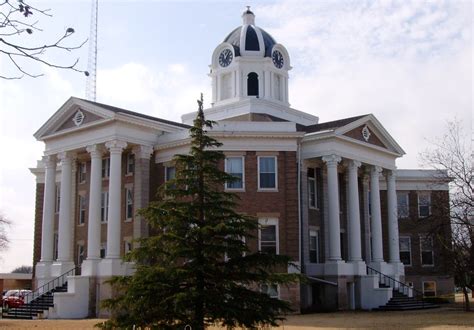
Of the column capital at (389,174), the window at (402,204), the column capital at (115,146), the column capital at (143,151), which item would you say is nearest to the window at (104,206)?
the column capital at (143,151)

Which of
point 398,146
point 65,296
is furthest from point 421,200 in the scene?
point 65,296

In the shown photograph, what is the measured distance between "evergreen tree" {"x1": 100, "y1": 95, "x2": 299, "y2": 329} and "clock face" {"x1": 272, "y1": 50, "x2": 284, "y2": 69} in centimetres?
3025

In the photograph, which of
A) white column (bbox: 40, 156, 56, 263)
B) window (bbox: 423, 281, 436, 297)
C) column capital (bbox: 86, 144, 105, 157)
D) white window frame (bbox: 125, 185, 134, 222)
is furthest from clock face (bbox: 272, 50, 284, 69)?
window (bbox: 423, 281, 436, 297)

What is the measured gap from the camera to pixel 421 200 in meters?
54.7

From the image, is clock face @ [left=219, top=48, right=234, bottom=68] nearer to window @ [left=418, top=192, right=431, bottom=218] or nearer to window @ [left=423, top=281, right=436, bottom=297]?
window @ [left=418, top=192, right=431, bottom=218]

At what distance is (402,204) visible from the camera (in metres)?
54.5

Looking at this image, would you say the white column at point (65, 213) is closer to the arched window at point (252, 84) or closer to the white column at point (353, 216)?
the arched window at point (252, 84)

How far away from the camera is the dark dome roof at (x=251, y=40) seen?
49.2 metres

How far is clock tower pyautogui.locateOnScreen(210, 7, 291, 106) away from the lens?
159 ft

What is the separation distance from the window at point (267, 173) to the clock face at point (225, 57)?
1335 cm

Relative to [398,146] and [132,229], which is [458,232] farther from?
[132,229]

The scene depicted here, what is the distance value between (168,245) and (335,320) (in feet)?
48.0

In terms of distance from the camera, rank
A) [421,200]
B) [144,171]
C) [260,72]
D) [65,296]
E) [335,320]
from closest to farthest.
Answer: [335,320], [65,296], [144,171], [260,72], [421,200]

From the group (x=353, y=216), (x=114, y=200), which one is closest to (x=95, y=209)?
(x=114, y=200)
